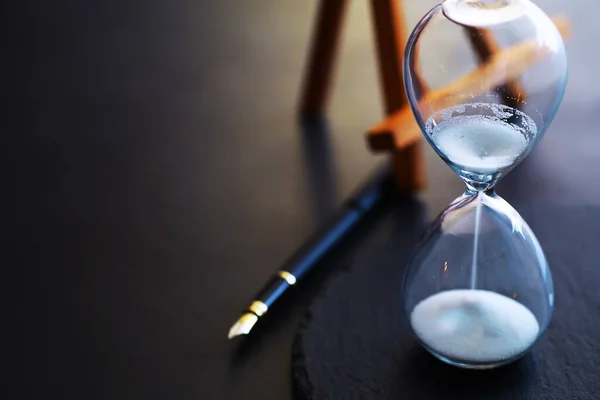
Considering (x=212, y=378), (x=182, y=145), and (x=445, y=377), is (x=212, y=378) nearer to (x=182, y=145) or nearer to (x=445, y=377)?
(x=445, y=377)

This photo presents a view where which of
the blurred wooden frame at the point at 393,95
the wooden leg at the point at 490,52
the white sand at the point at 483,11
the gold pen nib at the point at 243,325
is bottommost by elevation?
the gold pen nib at the point at 243,325

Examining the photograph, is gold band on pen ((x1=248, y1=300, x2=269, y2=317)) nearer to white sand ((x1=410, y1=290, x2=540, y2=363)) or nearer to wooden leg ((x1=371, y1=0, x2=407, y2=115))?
white sand ((x1=410, y1=290, x2=540, y2=363))

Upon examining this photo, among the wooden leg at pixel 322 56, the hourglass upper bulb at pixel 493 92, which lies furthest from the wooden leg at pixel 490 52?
the wooden leg at pixel 322 56

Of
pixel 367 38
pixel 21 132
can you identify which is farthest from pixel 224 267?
pixel 367 38

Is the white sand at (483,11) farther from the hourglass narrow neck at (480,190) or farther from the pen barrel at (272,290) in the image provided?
the pen barrel at (272,290)

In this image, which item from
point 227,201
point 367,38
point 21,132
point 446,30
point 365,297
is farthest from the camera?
point 367,38

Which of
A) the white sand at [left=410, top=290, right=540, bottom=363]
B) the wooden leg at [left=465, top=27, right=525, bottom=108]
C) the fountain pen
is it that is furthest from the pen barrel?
the wooden leg at [left=465, top=27, right=525, bottom=108]

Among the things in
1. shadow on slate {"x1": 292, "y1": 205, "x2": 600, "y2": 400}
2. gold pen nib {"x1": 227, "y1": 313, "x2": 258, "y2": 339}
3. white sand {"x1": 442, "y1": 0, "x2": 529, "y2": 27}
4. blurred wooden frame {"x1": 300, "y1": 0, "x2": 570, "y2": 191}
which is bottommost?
shadow on slate {"x1": 292, "y1": 205, "x2": 600, "y2": 400}
